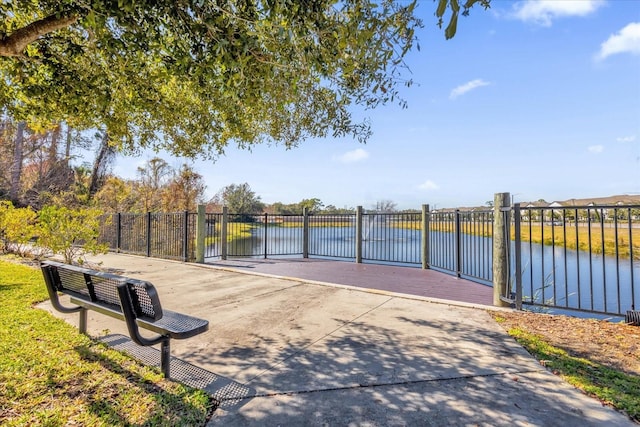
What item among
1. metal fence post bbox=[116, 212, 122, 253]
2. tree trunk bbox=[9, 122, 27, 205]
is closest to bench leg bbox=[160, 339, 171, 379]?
metal fence post bbox=[116, 212, 122, 253]

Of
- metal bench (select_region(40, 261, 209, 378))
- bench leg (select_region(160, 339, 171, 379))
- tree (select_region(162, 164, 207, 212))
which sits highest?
tree (select_region(162, 164, 207, 212))

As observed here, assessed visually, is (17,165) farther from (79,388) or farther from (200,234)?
(79,388)

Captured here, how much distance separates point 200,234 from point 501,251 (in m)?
6.99

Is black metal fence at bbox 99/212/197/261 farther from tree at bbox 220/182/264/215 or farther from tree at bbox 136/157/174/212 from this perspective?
tree at bbox 220/182/264/215

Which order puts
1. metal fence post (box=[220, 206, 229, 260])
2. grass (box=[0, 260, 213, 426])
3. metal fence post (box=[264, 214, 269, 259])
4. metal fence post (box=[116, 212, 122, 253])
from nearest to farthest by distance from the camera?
grass (box=[0, 260, 213, 426]) < metal fence post (box=[220, 206, 229, 260]) < metal fence post (box=[264, 214, 269, 259]) < metal fence post (box=[116, 212, 122, 253])

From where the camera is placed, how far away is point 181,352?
295 cm

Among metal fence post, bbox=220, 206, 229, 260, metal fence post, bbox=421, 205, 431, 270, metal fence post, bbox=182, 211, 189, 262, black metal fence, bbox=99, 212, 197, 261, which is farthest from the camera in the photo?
metal fence post, bbox=220, 206, 229, 260

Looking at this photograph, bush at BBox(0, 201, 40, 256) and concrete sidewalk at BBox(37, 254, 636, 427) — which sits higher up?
bush at BBox(0, 201, 40, 256)

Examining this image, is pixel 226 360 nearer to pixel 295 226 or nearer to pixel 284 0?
pixel 284 0

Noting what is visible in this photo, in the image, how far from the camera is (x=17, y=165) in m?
16.2

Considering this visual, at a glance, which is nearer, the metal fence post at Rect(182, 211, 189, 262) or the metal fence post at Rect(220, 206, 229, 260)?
the metal fence post at Rect(182, 211, 189, 262)

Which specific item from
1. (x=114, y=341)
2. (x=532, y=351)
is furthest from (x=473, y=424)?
(x=114, y=341)

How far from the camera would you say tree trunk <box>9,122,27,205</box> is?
621 inches

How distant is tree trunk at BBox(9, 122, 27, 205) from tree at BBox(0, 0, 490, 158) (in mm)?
14246
